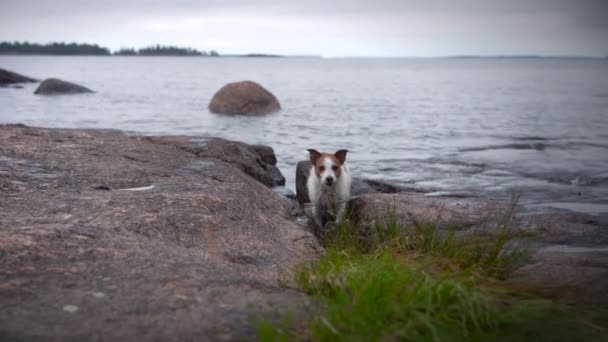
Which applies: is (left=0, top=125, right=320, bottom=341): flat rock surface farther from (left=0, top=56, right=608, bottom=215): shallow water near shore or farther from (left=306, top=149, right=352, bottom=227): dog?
(left=0, top=56, right=608, bottom=215): shallow water near shore

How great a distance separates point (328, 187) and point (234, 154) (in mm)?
2973

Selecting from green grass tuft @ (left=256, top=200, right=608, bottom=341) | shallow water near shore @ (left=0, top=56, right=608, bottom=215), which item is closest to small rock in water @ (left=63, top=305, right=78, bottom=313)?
green grass tuft @ (left=256, top=200, right=608, bottom=341)

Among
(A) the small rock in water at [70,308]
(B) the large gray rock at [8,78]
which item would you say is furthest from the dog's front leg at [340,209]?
(B) the large gray rock at [8,78]

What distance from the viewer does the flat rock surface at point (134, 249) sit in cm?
307

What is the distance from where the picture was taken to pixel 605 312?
11.4 feet

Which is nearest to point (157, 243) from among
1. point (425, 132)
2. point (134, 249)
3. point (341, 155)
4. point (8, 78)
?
point (134, 249)

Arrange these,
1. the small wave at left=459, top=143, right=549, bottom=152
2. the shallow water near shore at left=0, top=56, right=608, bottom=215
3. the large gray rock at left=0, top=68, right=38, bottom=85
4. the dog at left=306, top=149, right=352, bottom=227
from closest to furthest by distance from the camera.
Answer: the dog at left=306, top=149, right=352, bottom=227 → the shallow water near shore at left=0, top=56, right=608, bottom=215 → the small wave at left=459, top=143, right=549, bottom=152 → the large gray rock at left=0, top=68, right=38, bottom=85

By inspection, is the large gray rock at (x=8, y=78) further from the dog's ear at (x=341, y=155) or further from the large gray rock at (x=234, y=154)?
the dog's ear at (x=341, y=155)

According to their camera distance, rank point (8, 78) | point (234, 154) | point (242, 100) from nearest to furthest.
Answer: point (234, 154)
point (242, 100)
point (8, 78)

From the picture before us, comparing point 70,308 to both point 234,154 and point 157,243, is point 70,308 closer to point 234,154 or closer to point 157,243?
point 157,243

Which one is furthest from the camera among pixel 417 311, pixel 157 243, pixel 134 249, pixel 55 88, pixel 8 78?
pixel 8 78

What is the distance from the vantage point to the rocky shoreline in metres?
3.13

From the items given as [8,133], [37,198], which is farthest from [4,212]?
[8,133]

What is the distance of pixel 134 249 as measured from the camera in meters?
4.15
